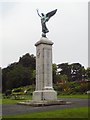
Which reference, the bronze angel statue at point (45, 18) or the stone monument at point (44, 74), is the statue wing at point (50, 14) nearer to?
the bronze angel statue at point (45, 18)

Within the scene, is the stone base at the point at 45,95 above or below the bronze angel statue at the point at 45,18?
below

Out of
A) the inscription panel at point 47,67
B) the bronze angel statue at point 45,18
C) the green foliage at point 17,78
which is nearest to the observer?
the inscription panel at point 47,67

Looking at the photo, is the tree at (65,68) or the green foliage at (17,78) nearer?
the green foliage at (17,78)

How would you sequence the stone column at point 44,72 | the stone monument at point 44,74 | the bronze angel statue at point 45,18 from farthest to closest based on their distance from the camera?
the bronze angel statue at point 45,18, the stone column at point 44,72, the stone monument at point 44,74

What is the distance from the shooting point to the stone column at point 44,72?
24.6 metres

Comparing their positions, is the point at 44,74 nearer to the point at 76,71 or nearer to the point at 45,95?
the point at 45,95

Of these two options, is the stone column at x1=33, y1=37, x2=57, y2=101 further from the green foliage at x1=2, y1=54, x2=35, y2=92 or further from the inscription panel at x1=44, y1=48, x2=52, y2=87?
the green foliage at x1=2, y1=54, x2=35, y2=92

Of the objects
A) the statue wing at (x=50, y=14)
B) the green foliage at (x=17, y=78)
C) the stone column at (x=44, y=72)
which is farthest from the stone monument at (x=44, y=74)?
the green foliage at (x=17, y=78)

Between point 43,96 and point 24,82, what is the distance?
45.8m

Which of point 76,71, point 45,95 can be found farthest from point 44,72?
point 76,71

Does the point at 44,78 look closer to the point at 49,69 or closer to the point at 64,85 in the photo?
the point at 49,69

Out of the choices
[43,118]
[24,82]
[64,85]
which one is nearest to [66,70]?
[24,82]

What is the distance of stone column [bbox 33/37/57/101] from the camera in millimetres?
24619

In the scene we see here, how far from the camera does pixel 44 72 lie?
2523 cm
